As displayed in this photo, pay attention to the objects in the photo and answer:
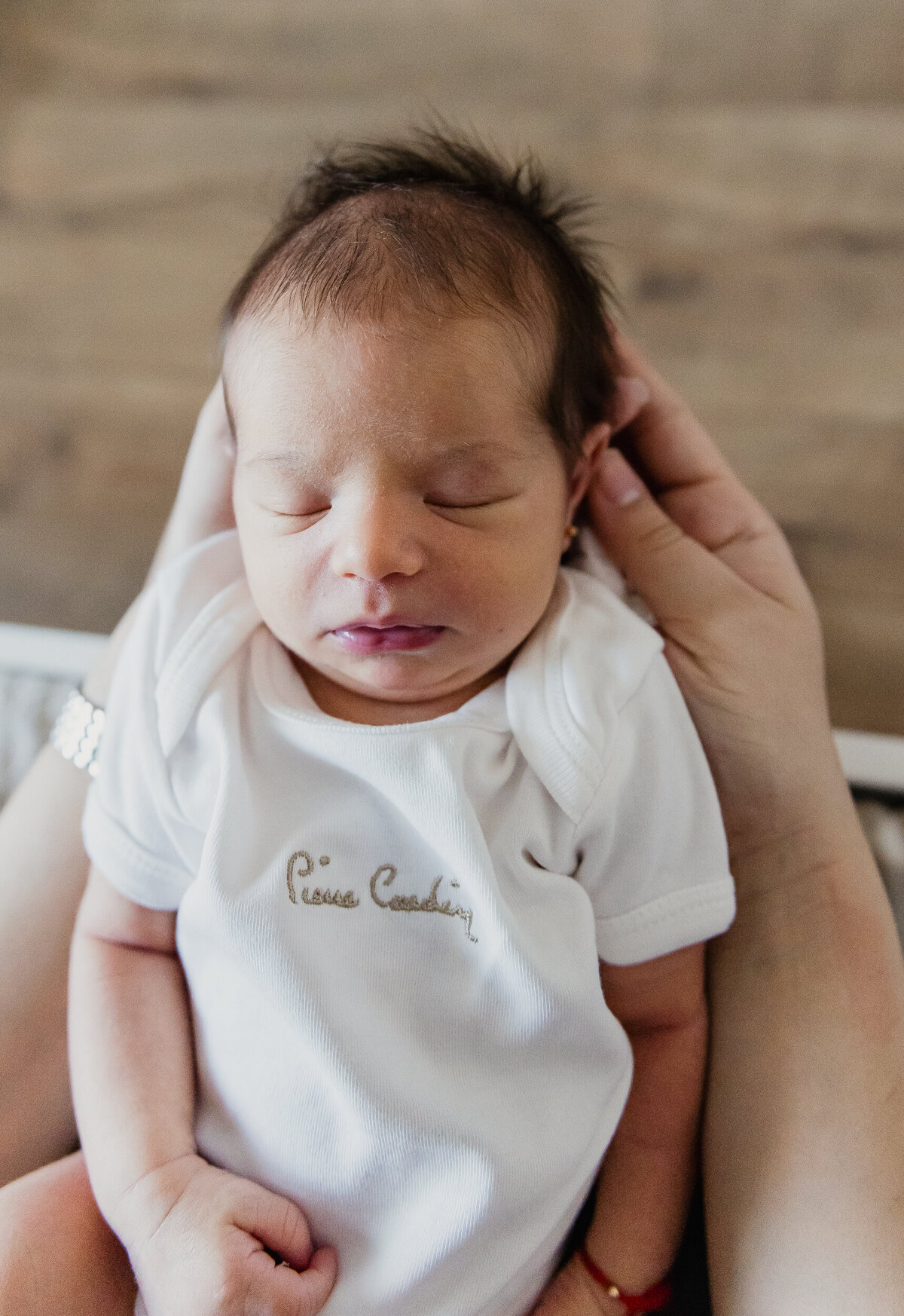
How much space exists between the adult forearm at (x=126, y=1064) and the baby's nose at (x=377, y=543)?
0.39m

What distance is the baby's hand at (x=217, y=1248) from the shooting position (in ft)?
2.38

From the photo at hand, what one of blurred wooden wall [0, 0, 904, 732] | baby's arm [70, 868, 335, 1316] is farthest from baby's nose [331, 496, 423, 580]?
blurred wooden wall [0, 0, 904, 732]

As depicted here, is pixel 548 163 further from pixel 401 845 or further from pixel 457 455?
pixel 401 845

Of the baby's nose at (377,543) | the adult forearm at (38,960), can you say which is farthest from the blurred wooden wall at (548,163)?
the baby's nose at (377,543)

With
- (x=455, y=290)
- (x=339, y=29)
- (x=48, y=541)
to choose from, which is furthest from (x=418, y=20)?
(x=455, y=290)

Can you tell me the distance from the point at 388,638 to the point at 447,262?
0.92 feet

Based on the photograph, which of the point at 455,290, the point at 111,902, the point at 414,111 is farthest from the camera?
the point at 414,111

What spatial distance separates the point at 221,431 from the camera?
0.97m

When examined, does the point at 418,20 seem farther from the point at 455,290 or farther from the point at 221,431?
the point at 455,290

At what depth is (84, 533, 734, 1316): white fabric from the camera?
77 cm

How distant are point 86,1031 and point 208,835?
196 mm

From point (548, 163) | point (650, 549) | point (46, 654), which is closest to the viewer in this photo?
point (650, 549)

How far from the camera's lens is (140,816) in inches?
33.3

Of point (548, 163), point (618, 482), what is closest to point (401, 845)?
point (618, 482)
